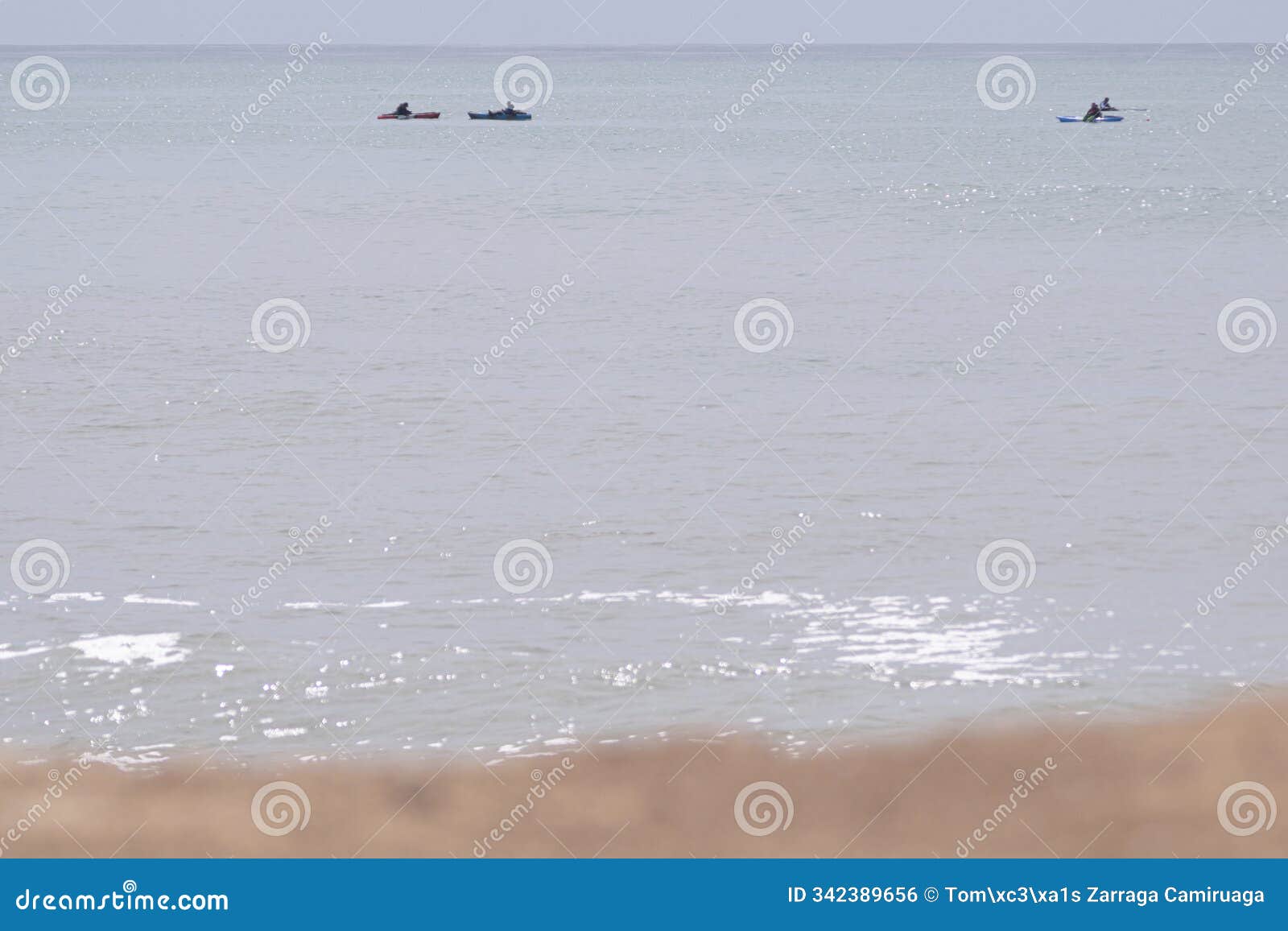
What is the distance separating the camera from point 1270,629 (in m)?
9.92

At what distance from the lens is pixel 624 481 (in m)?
13.8

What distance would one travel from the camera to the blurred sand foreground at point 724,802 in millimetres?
7016

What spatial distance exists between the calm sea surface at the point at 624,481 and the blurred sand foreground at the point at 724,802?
1.27ft

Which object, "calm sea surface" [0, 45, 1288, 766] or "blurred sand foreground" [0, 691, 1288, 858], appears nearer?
"blurred sand foreground" [0, 691, 1288, 858]

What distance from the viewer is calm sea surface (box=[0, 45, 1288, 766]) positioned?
29.8 feet

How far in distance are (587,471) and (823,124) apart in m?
79.8

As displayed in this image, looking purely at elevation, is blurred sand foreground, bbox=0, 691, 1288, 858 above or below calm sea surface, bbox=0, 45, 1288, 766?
below

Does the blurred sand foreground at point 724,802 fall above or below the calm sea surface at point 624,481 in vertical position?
below

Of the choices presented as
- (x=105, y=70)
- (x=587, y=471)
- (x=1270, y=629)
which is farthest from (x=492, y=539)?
(x=105, y=70)

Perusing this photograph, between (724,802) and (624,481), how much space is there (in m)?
6.62

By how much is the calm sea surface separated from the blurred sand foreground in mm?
388

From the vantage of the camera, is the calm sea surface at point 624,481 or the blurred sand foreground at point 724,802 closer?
the blurred sand foreground at point 724,802

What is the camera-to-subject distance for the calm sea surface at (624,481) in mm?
9086

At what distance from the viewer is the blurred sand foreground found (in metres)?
7.02
